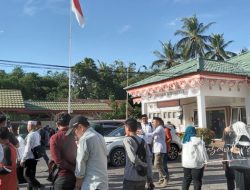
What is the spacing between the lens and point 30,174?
7.95 meters

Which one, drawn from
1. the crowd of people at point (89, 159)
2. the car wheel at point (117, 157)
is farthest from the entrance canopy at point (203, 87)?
the crowd of people at point (89, 159)

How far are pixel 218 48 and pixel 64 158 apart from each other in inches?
1737

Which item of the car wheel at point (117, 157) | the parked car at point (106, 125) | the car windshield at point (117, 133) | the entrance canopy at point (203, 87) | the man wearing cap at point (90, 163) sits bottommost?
the car wheel at point (117, 157)

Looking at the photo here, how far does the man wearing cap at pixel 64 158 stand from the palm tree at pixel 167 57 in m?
42.5

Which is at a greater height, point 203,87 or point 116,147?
point 203,87

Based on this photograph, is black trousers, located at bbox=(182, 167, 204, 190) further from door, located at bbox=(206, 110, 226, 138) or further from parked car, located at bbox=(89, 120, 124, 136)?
door, located at bbox=(206, 110, 226, 138)

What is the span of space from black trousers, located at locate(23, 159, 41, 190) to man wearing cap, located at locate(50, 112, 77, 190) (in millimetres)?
3249

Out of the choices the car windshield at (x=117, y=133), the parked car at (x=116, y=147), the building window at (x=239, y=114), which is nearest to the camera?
the parked car at (x=116, y=147)

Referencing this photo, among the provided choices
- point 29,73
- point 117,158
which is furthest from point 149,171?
point 29,73

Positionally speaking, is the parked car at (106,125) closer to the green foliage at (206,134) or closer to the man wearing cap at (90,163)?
the green foliage at (206,134)

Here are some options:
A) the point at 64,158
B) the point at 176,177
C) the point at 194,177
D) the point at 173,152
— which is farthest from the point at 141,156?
the point at 173,152

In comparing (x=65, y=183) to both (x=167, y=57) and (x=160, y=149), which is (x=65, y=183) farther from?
(x=167, y=57)

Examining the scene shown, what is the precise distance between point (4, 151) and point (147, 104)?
19.3 m

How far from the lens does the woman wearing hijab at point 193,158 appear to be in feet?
23.0
